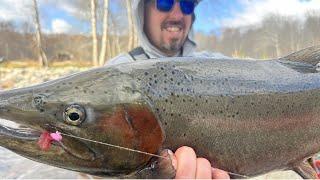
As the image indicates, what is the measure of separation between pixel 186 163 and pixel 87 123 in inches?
15.8

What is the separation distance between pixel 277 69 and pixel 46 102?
102 centimetres

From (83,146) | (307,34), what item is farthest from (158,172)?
(307,34)

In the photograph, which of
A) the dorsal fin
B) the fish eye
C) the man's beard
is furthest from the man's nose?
the fish eye

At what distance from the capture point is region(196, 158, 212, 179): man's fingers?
1.74m

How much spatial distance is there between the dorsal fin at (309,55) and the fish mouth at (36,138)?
1.03m

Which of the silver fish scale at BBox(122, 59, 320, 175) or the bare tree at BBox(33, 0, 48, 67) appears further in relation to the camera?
the bare tree at BBox(33, 0, 48, 67)

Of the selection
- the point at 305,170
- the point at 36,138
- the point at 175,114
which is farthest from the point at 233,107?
the point at 36,138

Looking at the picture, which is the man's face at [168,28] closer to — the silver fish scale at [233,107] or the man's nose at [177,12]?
the man's nose at [177,12]

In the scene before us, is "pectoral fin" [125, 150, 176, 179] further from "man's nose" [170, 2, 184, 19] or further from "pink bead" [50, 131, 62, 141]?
"man's nose" [170, 2, 184, 19]

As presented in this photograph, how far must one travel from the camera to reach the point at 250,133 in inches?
73.5

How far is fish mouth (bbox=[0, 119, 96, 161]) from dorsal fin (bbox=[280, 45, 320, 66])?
3.39 feet

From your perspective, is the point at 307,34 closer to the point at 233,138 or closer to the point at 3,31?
the point at 233,138

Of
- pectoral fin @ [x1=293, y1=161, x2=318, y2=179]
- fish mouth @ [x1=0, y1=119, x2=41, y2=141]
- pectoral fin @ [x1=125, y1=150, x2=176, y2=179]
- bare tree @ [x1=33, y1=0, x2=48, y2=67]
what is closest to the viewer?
fish mouth @ [x1=0, y1=119, x2=41, y2=141]

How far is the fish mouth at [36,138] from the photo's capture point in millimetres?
1524
